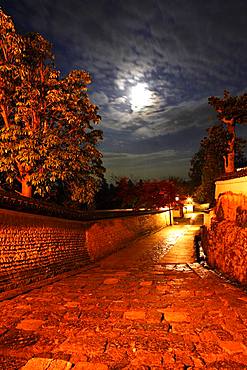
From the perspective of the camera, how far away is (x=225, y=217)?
44.3 ft

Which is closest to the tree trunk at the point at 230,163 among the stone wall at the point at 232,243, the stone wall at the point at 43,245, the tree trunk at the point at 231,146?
the tree trunk at the point at 231,146

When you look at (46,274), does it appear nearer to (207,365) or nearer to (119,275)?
(119,275)

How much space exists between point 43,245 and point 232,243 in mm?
6383

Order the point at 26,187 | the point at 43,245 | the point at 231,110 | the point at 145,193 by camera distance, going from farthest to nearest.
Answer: the point at 145,193
the point at 231,110
the point at 26,187
the point at 43,245

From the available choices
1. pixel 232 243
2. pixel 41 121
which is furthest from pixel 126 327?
pixel 41 121

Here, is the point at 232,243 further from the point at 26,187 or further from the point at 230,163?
the point at 230,163

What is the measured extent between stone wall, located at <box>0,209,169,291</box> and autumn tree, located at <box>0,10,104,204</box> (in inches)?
80.2

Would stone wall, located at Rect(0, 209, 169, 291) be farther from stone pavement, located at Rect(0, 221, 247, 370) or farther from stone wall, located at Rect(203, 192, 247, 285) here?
stone wall, located at Rect(203, 192, 247, 285)

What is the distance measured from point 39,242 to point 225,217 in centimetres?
955

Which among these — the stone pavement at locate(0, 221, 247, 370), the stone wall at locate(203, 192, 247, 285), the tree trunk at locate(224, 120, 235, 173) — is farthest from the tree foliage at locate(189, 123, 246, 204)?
the stone pavement at locate(0, 221, 247, 370)

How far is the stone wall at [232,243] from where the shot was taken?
7598mm

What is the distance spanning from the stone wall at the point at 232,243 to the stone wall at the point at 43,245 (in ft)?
18.5

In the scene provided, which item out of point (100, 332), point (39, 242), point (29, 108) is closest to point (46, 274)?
point (39, 242)

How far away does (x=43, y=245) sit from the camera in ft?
28.2
